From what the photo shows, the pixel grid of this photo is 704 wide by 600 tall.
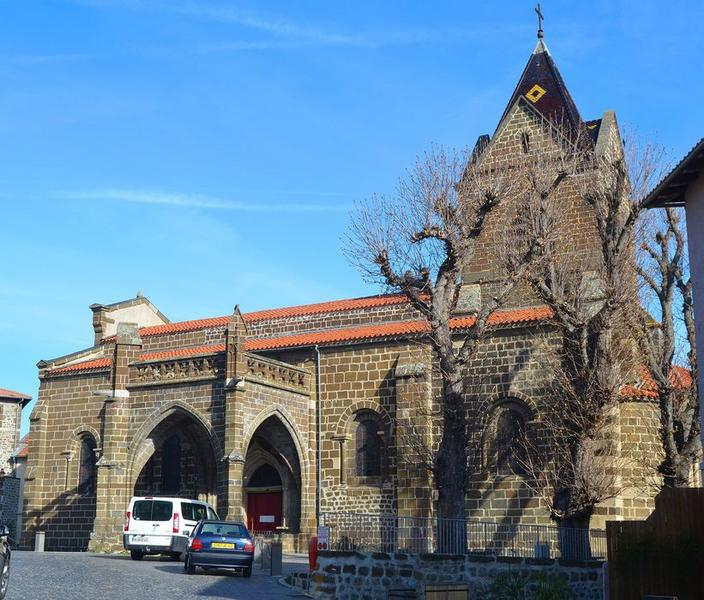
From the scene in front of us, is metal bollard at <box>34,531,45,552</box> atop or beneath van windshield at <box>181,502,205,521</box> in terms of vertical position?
beneath

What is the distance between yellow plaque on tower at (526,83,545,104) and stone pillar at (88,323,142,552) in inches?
603

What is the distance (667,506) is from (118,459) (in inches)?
714

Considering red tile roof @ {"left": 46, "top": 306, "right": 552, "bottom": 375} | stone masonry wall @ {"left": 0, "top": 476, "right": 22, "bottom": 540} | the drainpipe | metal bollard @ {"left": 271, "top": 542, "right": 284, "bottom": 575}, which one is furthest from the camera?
stone masonry wall @ {"left": 0, "top": 476, "right": 22, "bottom": 540}

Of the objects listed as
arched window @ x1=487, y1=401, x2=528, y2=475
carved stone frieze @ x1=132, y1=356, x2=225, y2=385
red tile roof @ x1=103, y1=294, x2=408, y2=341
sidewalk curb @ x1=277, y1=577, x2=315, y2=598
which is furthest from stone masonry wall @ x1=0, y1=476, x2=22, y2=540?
sidewalk curb @ x1=277, y1=577, x2=315, y2=598

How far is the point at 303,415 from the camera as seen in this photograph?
30438mm

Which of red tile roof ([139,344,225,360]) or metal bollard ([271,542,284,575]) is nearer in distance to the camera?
metal bollard ([271,542,284,575])

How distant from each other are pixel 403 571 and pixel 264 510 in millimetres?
13971

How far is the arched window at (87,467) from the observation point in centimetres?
3353

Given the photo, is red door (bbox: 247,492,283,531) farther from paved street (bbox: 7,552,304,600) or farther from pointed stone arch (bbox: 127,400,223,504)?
paved street (bbox: 7,552,304,600)

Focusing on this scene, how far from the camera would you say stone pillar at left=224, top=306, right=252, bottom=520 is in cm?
2597

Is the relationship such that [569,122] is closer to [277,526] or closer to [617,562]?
[277,526]

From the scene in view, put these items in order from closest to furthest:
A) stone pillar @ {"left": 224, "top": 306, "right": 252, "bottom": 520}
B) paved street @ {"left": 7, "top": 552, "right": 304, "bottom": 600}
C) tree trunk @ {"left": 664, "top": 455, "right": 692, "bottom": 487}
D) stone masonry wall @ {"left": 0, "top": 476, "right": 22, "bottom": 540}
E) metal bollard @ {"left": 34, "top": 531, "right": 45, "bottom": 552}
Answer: paved street @ {"left": 7, "top": 552, "right": 304, "bottom": 600}
tree trunk @ {"left": 664, "top": 455, "right": 692, "bottom": 487}
stone pillar @ {"left": 224, "top": 306, "right": 252, "bottom": 520}
metal bollard @ {"left": 34, "top": 531, "right": 45, "bottom": 552}
stone masonry wall @ {"left": 0, "top": 476, "right": 22, "bottom": 540}

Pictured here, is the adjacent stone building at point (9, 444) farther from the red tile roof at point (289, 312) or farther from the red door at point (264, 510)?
the red door at point (264, 510)

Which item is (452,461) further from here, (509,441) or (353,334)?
(353,334)
